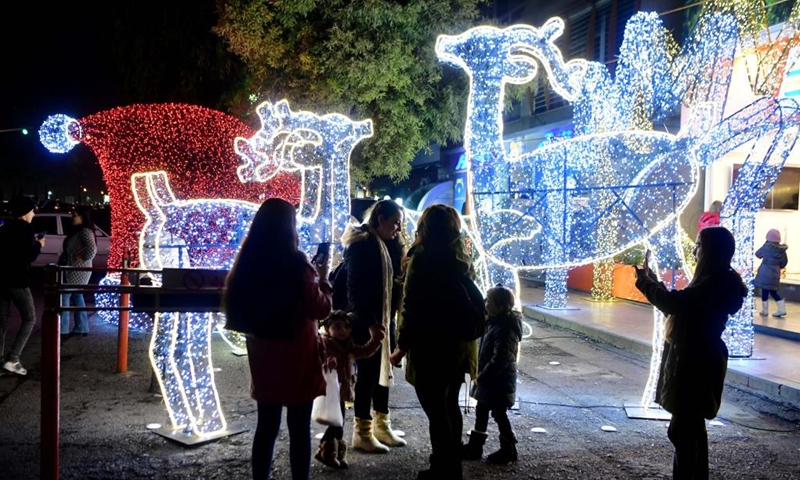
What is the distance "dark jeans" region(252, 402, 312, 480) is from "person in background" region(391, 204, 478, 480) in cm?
77

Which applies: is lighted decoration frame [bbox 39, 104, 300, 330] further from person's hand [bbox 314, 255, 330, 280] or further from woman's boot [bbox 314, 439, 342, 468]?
woman's boot [bbox 314, 439, 342, 468]

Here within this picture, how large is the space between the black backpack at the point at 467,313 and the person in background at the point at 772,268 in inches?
316

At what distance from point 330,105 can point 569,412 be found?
878 cm

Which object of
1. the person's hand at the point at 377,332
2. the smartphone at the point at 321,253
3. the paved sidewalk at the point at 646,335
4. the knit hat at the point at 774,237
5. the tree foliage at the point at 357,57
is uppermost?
the tree foliage at the point at 357,57

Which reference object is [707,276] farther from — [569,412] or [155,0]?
[155,0]

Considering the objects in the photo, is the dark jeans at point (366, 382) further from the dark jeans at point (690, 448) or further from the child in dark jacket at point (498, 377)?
the dark jeans at point (690, 448)

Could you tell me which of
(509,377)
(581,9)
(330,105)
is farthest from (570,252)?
(581,9)

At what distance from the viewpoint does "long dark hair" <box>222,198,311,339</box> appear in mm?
3229

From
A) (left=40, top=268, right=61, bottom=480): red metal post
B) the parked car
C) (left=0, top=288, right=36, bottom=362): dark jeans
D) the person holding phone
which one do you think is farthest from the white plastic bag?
the parked car

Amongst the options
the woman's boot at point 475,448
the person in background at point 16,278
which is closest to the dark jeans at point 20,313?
the person in background at point 16,278

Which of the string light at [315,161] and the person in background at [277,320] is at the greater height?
the string light at [315,161]

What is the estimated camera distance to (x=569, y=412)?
562 centimetres

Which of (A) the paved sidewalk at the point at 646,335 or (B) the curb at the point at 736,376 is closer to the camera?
(B) the curb at the point at 736,376

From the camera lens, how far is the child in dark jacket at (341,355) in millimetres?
4094
